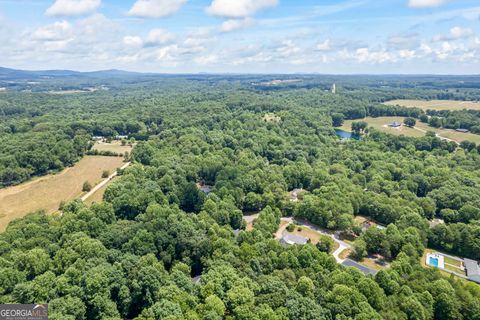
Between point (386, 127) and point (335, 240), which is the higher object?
point (386, 127)

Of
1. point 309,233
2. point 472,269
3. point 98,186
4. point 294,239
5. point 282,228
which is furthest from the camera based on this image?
point 98,186

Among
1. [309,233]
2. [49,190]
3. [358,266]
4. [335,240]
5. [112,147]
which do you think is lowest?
[358,266]

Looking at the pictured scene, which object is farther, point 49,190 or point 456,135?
point 456,135

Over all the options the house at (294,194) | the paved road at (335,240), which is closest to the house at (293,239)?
the paved road at (335,240)

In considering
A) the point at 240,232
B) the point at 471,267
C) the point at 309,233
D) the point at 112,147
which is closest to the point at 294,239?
the point at 309,233

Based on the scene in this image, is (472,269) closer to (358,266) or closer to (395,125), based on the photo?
(358,266)

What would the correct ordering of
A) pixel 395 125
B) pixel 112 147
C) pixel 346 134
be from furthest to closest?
pixel 395 125
pixel 346 134
pixel 112 147

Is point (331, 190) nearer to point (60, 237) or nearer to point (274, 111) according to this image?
point (60, 237)
